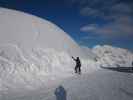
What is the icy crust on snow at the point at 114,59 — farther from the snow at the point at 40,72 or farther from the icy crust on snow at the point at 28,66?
the icy crust on snow at the point at 28,66

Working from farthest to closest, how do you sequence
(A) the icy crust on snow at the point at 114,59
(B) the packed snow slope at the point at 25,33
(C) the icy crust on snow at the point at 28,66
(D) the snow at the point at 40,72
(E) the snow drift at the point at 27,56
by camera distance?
(A) the icy crust on snow at the point at 114,59
(B) the packed snow slope at the point at 25,33
(E) the snow drift at the point at 27,56
(C) the icy crust on snow at the point at 28,66
(D) the snow at the point at 40,72

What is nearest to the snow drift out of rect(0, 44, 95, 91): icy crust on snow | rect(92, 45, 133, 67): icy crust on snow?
rect(0, 44, 95, 91): icy crust on snow

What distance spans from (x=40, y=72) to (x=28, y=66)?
1.66 meters

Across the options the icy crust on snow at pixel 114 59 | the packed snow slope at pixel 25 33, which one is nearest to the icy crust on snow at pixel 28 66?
the packed snow slope at pixel 25 33

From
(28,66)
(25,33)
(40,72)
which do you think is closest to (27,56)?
(28,66)

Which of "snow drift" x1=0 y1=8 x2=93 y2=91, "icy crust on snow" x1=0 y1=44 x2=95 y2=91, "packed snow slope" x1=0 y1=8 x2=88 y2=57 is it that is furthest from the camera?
"packed snow slope" x1=0 y1=8 x2=88 y2=57

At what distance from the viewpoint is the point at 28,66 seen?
15578 millimetres

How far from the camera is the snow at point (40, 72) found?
7.32 meters

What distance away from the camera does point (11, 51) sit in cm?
1748

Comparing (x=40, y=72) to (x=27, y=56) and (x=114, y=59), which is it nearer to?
(x=27, y=56)

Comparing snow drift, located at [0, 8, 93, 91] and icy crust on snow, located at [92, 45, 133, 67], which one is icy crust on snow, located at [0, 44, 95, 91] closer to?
snow drift, located at [0, 8, 93, 91]

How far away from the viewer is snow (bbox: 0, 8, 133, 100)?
7320mm

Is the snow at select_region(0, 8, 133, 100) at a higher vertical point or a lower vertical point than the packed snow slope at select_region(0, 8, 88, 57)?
lower

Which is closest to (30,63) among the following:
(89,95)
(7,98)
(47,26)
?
(7,98)
